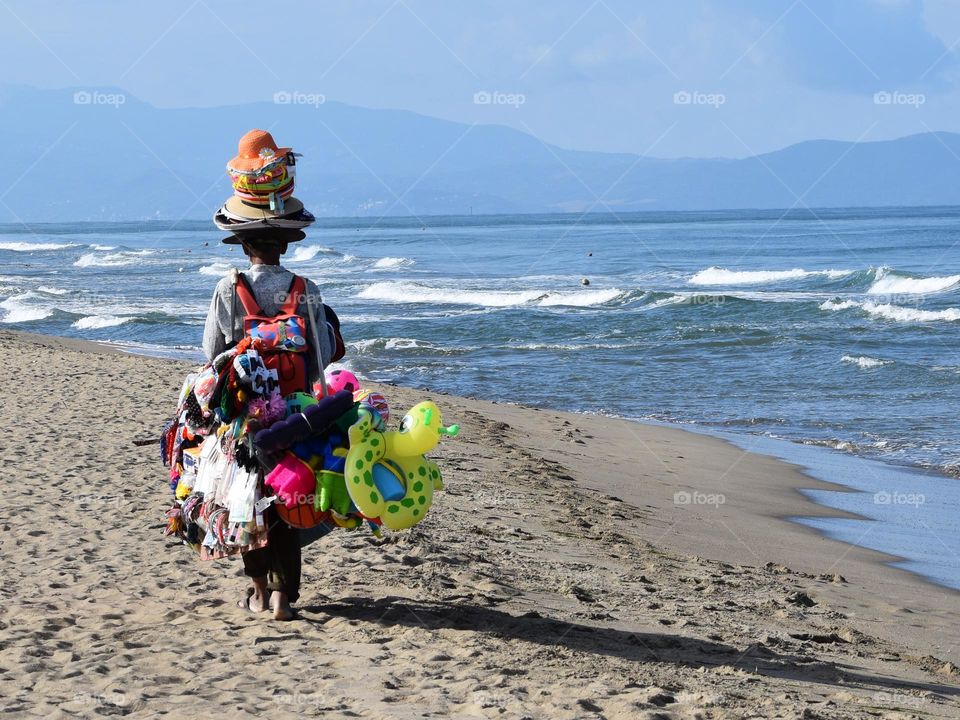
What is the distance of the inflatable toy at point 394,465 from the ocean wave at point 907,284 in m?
31.0

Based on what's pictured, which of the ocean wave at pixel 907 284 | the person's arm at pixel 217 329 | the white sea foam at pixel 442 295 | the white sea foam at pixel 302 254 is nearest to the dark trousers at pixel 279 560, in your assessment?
the person's arm at pixel 217 329

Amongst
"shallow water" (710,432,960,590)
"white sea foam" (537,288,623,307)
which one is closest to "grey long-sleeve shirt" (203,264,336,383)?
"shallow water" (710,432,960,590)

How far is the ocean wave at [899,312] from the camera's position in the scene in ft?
83.9

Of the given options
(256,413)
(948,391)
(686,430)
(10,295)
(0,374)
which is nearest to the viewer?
(256,413)

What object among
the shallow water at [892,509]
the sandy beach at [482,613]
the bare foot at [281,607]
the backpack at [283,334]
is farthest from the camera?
the shallow water at [892,509]

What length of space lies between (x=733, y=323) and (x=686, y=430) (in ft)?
39.6

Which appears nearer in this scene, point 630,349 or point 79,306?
point 630,349

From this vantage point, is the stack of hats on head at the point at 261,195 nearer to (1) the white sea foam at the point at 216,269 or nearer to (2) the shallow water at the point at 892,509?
(2) the shallow water at the point at 892,509

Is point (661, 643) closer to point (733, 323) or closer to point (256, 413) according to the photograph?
point (256, 413)

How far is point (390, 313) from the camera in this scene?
2989cm

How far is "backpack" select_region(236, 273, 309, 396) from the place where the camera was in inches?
175

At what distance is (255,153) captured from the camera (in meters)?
4.58

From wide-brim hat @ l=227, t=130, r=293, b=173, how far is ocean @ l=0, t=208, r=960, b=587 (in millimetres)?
5998

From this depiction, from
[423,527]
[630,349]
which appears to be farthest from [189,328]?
[423,527]
